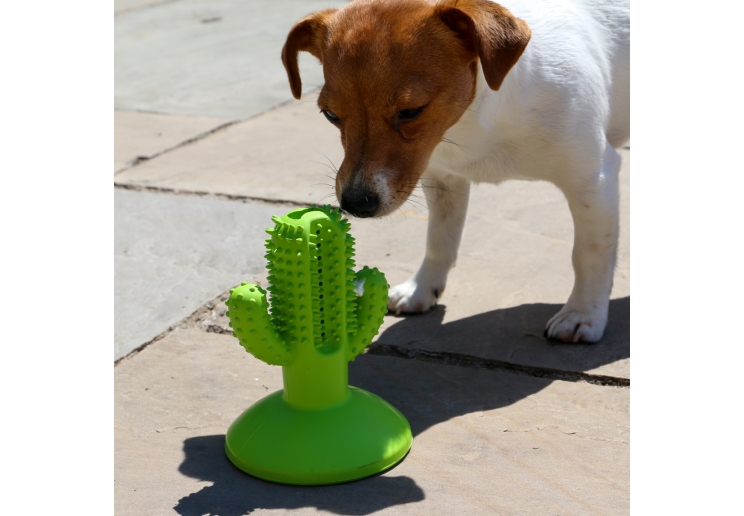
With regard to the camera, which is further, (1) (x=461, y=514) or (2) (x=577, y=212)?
(2) (x=577, y=212)

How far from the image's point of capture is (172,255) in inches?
172

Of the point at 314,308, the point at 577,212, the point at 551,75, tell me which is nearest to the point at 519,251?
the point at 577,212

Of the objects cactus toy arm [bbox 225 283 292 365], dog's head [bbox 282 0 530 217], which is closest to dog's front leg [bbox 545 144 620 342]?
dog's head [bbox 282 0 530 217]

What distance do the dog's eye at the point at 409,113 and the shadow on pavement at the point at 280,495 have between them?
1.16m

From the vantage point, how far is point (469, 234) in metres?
4.61

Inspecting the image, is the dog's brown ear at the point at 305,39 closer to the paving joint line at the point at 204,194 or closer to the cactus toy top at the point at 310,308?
the cactus toy top at the point at 310,308

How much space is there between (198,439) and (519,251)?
2041mm

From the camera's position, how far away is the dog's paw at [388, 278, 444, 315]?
12.7 ft

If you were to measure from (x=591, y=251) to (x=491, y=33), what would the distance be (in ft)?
3.40

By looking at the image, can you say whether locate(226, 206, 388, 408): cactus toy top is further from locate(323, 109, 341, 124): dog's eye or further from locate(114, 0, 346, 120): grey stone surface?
locate(114, 0, 346, 120): grey stone surface

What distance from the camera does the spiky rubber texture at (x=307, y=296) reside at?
260 centimetres

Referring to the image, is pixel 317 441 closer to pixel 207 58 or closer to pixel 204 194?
pixel 204 194

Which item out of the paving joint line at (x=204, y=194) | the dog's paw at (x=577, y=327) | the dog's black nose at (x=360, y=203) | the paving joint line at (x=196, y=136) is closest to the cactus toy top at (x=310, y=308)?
the dog's black nose at (x=360, y=203)

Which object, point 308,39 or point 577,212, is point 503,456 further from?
point 308,39
